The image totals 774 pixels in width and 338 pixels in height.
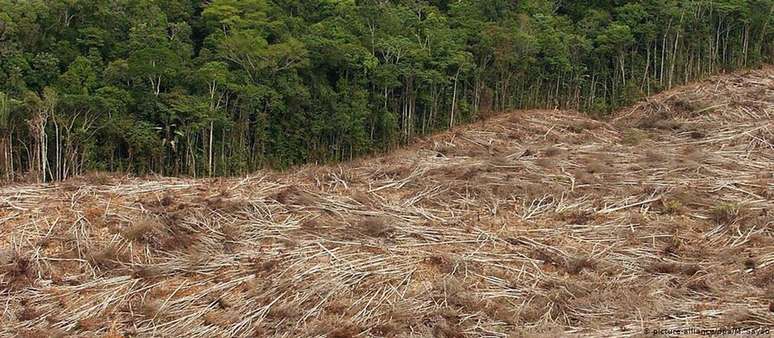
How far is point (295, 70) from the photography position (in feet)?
30.5

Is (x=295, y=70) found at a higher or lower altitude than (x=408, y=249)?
higher

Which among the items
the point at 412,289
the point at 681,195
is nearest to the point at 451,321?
the point at 412,289

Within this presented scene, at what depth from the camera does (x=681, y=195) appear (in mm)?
6348

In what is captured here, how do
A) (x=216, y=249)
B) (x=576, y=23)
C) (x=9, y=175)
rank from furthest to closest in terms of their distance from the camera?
(x=576, y=23), (x=9, y=175), (x=216, y=249)

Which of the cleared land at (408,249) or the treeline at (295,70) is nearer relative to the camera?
the cleared land at (408,249)

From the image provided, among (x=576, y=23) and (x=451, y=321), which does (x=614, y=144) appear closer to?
(x=576, y=23)

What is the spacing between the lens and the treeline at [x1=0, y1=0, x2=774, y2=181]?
8.29 m

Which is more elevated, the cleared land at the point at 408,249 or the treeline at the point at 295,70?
the treeline at the point at 295,70

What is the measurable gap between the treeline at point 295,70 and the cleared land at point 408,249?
1.51 m

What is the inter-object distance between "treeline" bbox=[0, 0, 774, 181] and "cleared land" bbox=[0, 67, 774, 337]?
4.94 ft

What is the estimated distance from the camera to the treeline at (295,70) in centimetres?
829

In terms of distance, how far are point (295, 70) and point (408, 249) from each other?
15.0 ft

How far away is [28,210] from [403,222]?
10.4 feet

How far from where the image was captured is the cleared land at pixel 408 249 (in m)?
4.35
